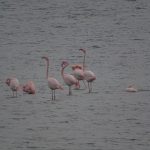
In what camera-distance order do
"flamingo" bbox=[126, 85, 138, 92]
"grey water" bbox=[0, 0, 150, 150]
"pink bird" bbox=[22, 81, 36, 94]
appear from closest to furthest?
"grey water" bbox=[0, 0, 150, 150]
"pink bird" bbox=[22, 81, 36, 94]
"flamingo" bbox=[126, 85, 138, 92]

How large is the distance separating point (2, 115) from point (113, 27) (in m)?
18.2

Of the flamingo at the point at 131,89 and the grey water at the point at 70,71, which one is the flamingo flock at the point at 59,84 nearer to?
the flamingo at the point at 131,89

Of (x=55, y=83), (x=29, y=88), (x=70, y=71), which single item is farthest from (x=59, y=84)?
(x=70, y=71)

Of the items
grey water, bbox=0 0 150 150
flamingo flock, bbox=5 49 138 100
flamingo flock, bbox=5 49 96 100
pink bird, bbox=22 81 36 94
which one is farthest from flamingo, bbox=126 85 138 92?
pink bird, bbox=22 81 36 94

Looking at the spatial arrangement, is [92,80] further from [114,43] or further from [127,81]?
[114,43]

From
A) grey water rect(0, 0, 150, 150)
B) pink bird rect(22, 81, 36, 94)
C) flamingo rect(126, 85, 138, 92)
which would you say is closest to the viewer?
grey water rect(0, 0, 150, 150)

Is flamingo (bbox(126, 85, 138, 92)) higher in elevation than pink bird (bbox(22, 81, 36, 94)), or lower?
lower

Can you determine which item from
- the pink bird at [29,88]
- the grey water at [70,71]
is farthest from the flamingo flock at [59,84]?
the grey water at [70,71]

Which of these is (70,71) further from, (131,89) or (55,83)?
(55,83)

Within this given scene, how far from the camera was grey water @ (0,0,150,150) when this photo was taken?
18.1m

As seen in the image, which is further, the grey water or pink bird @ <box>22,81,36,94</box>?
pink bird @ <box>22,81,36,94</box>

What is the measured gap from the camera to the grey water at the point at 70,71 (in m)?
18.1

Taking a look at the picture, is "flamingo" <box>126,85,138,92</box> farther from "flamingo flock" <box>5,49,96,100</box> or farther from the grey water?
"flamingo flock" <box>5,49,96,100</box>

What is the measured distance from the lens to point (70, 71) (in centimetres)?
2648
